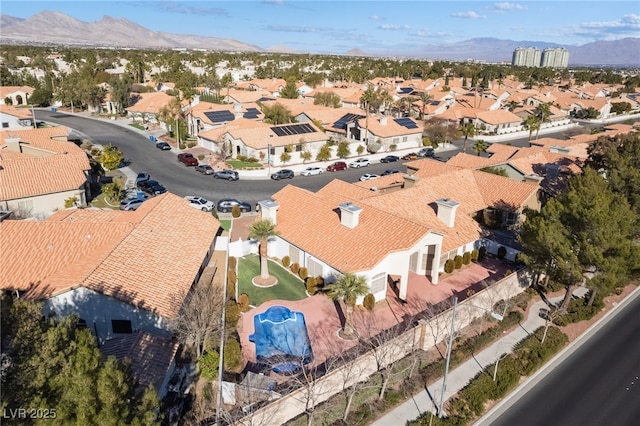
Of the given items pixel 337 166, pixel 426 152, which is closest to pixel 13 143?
pixel 337 166

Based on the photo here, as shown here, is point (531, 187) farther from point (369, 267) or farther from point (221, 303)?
point (221, 303)

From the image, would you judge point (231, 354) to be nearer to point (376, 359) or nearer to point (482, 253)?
point (376, 359)

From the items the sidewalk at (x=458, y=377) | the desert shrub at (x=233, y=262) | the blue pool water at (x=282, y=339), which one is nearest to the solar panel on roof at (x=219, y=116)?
the desert shrub at (x=233, y=262)

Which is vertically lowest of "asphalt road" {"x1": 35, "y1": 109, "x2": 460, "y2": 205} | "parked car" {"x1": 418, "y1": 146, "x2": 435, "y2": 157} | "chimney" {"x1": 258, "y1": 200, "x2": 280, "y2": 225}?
"asphalt road" {"x1": 35, "y1": 109, "x2": 460, "y2": 205}

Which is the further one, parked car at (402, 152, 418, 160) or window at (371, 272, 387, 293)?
parked car at (402, 152, 418, 160)

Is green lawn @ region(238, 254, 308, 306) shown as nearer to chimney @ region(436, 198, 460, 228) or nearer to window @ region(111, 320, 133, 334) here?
window @ region(111, 320, 133, 334)

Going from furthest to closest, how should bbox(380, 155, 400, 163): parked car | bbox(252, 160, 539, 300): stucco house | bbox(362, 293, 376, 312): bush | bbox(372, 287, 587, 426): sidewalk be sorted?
bbox(380, 155, 400, 163): parked car, bbox(252, 160, 539, 300): stucco house, bbox(362, 293, 376, 312): bush, bbox(372, 287, 587, 426): sidewalk

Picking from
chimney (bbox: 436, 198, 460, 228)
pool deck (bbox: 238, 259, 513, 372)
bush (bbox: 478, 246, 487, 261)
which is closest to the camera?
pool deck (bbox: 238, 259, 513, 372)

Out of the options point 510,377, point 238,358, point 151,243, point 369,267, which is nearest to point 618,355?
point 510,377

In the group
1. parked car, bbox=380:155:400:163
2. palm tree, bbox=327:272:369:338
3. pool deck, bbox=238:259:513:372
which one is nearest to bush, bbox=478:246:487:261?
pool deck, bbox=238:259:513:372
